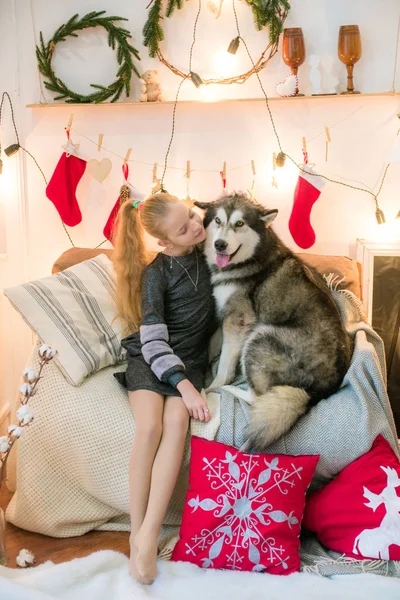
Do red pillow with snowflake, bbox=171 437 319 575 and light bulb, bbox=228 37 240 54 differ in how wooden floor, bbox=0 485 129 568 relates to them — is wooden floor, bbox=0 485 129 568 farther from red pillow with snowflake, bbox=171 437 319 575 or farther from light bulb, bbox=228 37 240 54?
light bulb, bbox=228 37 240 54

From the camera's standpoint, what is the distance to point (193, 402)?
2.10 metres

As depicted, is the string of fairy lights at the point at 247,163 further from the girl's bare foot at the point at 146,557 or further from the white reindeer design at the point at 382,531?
the girl's bare foot at the point at 146,557

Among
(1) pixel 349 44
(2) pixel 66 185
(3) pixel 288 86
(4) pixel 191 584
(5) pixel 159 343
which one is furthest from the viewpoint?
(2) pixel 66 185

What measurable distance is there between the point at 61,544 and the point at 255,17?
2420mm

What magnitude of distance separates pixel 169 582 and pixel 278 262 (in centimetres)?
123

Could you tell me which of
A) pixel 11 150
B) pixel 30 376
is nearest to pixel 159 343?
pixel 30 376

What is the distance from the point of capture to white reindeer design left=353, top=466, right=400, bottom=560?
1906 mm

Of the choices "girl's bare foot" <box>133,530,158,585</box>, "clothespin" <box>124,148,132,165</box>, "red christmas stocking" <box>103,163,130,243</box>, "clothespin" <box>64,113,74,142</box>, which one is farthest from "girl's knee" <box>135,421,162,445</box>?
"clothespin" <box>64,113,74,142</box>

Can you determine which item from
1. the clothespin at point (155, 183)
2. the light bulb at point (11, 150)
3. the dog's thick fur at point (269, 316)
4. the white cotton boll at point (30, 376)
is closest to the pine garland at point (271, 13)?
the clothespin at point (155, 183)

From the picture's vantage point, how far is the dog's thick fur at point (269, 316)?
7.23 feet

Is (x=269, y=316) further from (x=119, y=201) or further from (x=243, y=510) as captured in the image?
(x=119, y=201)

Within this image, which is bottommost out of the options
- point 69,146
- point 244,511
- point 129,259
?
point 244,511

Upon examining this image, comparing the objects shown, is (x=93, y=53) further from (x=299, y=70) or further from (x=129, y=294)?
(x=129, y=294)

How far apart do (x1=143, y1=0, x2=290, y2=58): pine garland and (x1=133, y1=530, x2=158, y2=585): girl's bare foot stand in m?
2.20
